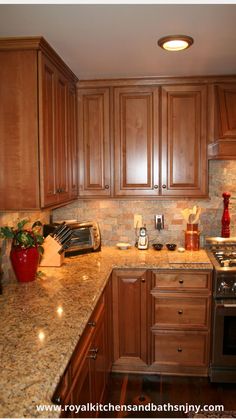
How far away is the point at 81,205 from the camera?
349cm

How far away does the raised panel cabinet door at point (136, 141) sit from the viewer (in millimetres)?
3066

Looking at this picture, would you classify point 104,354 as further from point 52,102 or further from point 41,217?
point 52,102

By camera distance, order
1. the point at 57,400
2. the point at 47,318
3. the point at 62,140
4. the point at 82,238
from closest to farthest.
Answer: the point at 57,400
the point at 47,318
the point at 62,140
the point at 82,238

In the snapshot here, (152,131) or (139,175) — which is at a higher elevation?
(152,131)

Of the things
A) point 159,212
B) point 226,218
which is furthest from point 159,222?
point 226,218

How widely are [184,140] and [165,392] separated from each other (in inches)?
77.2

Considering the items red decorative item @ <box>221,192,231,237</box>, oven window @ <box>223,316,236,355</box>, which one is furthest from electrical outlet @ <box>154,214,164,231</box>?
oven window @ <box>223,316,236,355</box>

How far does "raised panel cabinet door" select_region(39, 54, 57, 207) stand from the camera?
213 centimetres

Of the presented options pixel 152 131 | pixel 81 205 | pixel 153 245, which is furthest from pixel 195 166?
pixel 81 205

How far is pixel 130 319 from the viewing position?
2871mm

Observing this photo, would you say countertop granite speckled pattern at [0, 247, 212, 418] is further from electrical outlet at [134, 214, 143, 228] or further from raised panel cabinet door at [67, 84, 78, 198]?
raised panel cabinet door at [67, 84, 78, 198]

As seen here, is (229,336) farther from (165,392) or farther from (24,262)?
(24,262)

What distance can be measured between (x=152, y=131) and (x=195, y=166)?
47cm

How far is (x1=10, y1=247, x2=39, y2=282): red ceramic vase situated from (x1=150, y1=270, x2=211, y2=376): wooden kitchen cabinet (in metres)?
0.97
